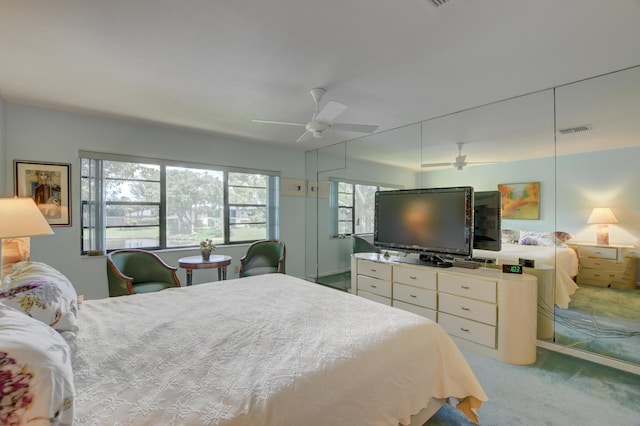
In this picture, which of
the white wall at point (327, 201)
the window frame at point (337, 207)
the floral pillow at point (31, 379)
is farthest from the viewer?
the window frame at point (337, 207)

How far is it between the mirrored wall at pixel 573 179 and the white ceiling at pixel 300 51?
37 centimetres

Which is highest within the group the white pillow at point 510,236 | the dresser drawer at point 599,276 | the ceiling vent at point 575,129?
the ceiling vent at point 575,129

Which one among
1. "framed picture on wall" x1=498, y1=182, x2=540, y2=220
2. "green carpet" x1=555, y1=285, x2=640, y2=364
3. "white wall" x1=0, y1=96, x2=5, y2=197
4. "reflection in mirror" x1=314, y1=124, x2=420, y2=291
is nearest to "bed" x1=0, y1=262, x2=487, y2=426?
"green carpet" x1=555, y1=285, x2=640, y2=364

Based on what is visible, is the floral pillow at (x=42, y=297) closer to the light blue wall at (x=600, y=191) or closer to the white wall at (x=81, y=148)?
the white wall at (x=81, y=148)

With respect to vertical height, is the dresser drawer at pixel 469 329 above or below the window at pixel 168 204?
below

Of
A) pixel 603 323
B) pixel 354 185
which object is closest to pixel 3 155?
pixel 354 185

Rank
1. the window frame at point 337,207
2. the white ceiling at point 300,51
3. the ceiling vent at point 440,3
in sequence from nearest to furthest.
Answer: the ceiling vent at point 440,3 < the white ceiling at point 300,51 < the window frame at point 337,207

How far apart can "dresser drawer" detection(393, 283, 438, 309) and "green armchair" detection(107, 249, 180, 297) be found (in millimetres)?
2687

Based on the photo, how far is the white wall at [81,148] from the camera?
3.33 meters

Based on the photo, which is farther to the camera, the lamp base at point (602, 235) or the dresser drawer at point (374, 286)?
the dresser drawer at point (374, 286)

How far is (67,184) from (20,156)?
50 centimetres

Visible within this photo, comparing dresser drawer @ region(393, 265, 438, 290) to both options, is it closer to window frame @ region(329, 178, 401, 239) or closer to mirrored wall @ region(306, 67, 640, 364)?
mirrored wall @ region(306, 67, 640, 364)

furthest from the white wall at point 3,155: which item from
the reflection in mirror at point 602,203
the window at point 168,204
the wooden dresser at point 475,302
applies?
the reflection in mirror at point 602,203

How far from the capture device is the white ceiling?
1.78 meters
